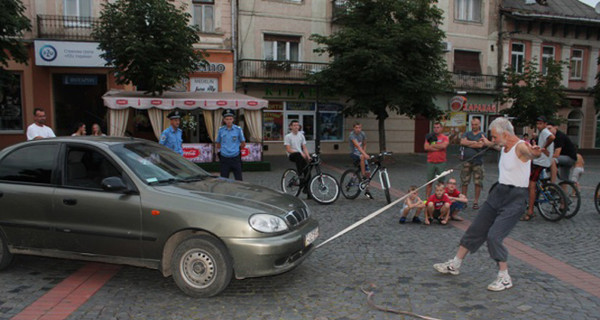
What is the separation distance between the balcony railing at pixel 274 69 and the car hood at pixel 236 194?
1624 cm

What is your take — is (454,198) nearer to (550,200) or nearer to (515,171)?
(550,200)

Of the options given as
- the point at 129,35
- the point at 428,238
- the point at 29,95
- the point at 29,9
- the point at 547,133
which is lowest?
the point at 428,238

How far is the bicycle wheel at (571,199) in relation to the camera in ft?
24.2

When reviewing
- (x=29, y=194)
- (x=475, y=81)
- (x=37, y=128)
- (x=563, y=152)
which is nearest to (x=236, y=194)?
(x=29, y=194)

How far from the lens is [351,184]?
372 inches

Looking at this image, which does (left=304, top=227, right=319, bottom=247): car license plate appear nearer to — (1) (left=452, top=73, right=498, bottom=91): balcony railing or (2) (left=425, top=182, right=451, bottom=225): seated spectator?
(2) (left=425, top=182, right=451, bottom=225): seated spectator

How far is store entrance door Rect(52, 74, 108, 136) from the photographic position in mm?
18359

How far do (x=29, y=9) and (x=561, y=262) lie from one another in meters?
20.1

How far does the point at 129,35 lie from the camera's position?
44.8 ft

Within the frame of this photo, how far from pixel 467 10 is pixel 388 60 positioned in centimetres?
1233

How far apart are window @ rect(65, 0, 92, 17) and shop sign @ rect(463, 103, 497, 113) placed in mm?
20237

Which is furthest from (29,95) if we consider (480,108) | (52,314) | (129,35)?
(480,108)

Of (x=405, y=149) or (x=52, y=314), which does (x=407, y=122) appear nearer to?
(x=405, y=149)

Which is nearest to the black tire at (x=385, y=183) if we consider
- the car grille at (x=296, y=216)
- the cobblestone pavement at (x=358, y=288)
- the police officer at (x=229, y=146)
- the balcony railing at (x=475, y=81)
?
the cobblestone pavement at (x=358, y=288)
